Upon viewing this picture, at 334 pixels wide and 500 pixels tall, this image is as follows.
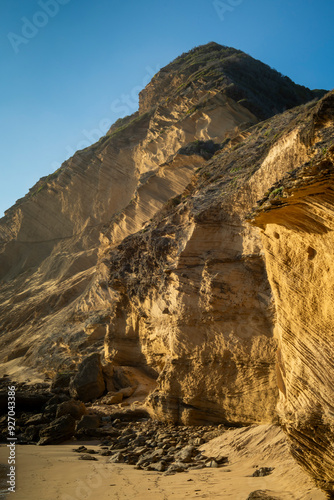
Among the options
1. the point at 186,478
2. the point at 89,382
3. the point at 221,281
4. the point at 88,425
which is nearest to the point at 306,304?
the point at 186,478

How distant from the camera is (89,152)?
41156 mm

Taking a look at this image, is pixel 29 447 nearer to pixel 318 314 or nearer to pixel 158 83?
pixel 318 314

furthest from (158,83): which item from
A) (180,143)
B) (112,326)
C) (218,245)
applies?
(218,245)

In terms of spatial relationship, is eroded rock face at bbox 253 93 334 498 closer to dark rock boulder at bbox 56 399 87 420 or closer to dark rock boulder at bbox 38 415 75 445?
dark rock boulder at bbox 38 415 75 445

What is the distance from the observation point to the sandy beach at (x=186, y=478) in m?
5.65

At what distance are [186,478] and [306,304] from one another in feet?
12.9

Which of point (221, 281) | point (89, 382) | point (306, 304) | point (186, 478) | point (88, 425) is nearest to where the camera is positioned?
point (306, 304)

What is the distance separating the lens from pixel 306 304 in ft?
16.3

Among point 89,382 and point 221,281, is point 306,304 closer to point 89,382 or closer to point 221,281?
point 221,281

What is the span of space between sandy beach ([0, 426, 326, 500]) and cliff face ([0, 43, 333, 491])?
2.63ft

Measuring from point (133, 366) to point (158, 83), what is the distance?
36.4m

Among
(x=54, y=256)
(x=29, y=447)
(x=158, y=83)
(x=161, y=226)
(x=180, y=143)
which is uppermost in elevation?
(x=158, y=83)

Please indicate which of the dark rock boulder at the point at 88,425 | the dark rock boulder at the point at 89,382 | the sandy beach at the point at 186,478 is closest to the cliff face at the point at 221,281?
the sandy beach at the point at 186,478

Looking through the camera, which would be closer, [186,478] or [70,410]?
[186,478]
